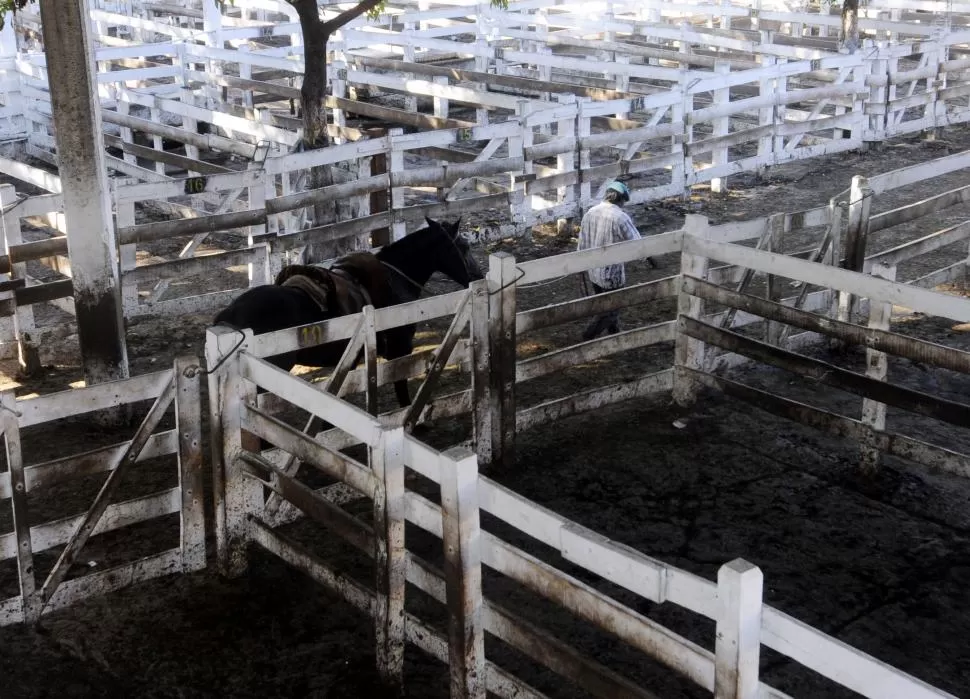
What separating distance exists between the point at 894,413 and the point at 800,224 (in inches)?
65.0

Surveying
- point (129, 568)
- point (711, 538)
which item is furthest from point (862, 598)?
point (129, 568)

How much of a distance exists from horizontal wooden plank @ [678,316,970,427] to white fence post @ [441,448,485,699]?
3242 millimetres

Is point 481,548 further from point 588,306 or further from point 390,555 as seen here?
point 588,306

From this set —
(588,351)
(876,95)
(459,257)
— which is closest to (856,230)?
(588,351)

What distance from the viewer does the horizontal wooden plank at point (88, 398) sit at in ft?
18.5

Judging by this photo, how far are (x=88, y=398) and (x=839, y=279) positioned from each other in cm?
431

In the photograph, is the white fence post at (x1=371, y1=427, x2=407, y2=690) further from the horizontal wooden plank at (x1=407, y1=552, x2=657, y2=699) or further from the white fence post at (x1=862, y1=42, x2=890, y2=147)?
the white fence post at (x1=862, y1=42, x2=890, y2=147)

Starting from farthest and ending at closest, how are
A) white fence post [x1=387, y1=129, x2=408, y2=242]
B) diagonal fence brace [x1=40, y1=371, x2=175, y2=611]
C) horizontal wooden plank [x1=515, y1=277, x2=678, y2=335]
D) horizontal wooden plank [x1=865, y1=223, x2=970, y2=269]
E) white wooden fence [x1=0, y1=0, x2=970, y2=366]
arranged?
white fence post [x1=387, y1=129, x2=408, y2=242] → white wooden fence [x1=0, y1=0, x2=970, y2=366] → horizontal wooden plank [x1=865, y1=223, x2=970, y2=269] → horizontal wooden plank [x1=515, y1=277, x2=678, y2=335] → diagonal fence brace [x1=40, y1=371, x2=175, y2=611]

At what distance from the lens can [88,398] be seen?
583 cm

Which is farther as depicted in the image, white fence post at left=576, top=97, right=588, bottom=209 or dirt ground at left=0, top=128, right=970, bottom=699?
white fence post at left=576, top=97, right=588, bottom=209

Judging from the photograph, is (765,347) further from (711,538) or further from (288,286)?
(288,286)

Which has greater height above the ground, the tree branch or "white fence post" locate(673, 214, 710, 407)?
the tree branch

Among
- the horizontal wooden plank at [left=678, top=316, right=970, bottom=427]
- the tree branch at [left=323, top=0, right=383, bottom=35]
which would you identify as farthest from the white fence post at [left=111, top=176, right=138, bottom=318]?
the horizontal wooden plank at [left=678, top=316, right=970, bottom=427]

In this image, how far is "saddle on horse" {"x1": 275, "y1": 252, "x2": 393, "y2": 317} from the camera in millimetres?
7926
